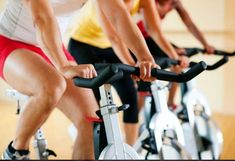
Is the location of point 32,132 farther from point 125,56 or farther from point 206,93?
point 206,93

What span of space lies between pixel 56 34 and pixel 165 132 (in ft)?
2.94

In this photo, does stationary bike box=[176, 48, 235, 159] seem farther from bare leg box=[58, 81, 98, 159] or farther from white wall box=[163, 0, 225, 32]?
white wall box=[163, 0, 225, 32]

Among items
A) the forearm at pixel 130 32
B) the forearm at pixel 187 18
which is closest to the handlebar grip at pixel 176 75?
the forearm at pixel 130 32

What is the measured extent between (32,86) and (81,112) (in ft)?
0.80

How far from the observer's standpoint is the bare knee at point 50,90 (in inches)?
56.1

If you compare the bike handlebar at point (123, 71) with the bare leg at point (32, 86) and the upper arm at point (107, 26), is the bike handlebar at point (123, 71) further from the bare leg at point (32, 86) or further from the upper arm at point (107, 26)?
the upper arm at point (107, 26)

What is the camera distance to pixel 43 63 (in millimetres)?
1490

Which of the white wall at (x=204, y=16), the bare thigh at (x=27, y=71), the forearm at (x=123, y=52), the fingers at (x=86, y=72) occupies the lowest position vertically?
the fingers at (x=86, y=72)

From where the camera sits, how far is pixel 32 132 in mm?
1559

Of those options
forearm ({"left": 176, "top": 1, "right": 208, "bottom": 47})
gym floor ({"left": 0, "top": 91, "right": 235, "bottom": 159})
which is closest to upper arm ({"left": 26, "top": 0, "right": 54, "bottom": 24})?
gym floor ({"left": 0, "top": 91, "right": 235, "bottom": 159})

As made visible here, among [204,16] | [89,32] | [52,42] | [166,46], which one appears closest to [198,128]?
[166,46]

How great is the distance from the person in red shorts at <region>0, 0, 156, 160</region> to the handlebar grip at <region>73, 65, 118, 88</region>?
0.15 meters

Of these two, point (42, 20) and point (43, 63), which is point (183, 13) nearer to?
point (43, 63)

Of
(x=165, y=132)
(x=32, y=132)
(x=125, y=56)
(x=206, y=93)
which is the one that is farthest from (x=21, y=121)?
(x=206, y=93)
